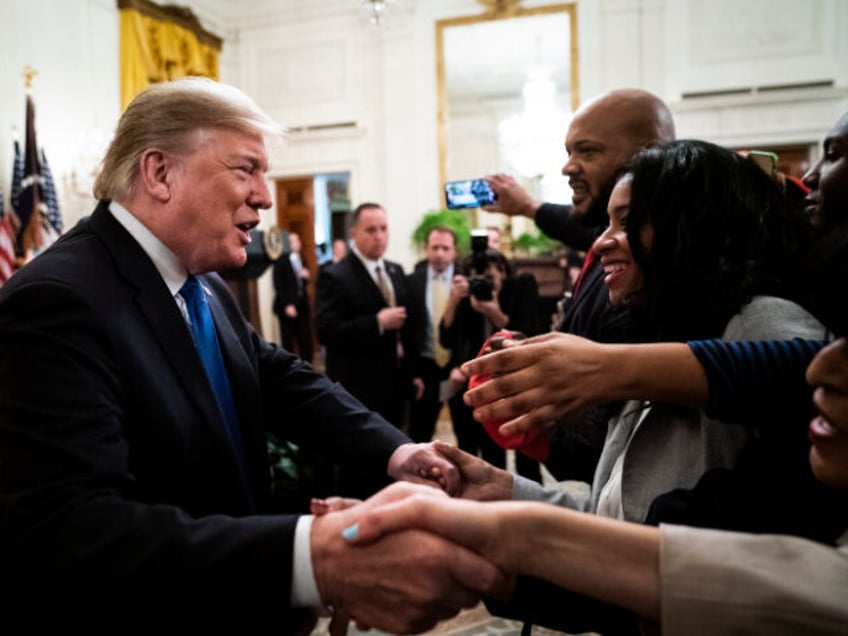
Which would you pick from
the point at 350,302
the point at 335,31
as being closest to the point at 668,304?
the point at 350,302

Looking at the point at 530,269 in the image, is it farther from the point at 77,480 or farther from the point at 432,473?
the point at 77,480

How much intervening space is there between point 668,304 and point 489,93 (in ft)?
23.7

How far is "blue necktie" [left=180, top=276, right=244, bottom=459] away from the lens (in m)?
1.37

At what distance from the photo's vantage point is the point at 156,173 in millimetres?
1352

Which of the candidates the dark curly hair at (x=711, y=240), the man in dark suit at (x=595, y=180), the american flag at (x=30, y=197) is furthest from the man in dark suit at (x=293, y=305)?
the dark curly hair at (x=711, y=240)

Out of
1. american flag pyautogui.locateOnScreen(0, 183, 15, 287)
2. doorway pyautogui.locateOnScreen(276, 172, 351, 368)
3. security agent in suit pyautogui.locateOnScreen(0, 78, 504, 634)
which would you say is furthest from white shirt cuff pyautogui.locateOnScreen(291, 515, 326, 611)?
doorway pyautogui.locateOnScreen(276, 172, 351, 368)

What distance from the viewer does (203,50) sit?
7.95 meters

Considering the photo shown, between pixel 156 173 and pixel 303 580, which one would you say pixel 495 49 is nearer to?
pixel 156 173

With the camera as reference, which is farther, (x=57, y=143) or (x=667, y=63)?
(x=667, y=63)

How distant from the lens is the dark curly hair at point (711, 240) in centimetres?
110

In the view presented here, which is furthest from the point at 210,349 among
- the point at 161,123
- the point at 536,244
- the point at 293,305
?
the point at 293,305

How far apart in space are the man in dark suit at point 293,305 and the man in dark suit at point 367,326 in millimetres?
3178

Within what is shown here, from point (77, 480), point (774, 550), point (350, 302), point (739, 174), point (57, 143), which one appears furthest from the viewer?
point (57, 143)

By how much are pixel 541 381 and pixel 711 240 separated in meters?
0.38
